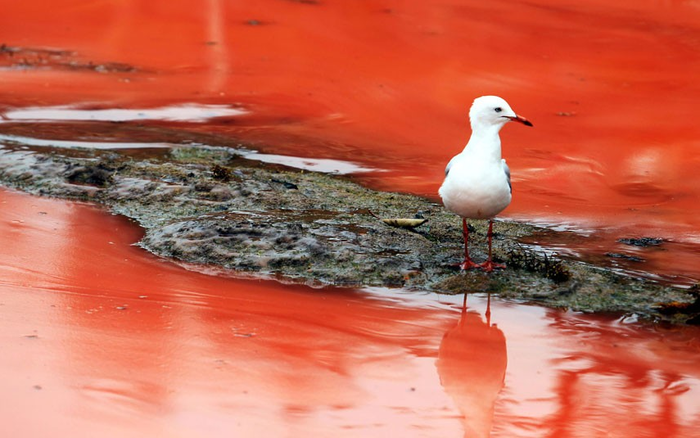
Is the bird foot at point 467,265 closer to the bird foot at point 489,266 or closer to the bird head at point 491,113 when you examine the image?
the bird foot at point 489,266

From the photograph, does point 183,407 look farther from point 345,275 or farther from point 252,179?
point 252,179

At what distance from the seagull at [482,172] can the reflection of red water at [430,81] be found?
1.18 m

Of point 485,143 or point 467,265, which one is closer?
point 485,143

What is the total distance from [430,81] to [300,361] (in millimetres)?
6251

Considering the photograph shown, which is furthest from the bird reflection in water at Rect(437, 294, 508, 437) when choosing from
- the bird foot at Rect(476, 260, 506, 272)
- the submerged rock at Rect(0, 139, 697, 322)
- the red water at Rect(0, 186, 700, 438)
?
the submerged rock at Rect(0, 139, 697, 322)

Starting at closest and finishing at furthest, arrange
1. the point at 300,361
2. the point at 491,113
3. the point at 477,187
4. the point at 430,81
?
the point at 300,361
the point at 477,187
the point at 491,113
the point at 430,81

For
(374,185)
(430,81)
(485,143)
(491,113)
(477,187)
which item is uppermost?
(430,81)

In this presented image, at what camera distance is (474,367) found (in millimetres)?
4043

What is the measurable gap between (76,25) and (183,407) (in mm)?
8917

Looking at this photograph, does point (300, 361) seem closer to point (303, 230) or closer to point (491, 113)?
point (303, 230)

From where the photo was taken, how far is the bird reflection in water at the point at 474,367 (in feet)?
11.8

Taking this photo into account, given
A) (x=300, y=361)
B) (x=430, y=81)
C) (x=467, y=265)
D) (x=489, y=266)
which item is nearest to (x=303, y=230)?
(x=467, y=265)

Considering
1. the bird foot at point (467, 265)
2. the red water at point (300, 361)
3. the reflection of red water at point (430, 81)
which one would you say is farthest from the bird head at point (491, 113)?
the reflection of red water at point (430, 81)

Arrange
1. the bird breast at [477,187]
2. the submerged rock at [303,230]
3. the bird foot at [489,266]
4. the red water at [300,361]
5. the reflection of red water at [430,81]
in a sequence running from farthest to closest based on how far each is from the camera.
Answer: the reflection of red water at [430,81], the bird foot at [489,266], the submerged rock at [303,230], the bird breast at [477,187], the red water at [300,361]
